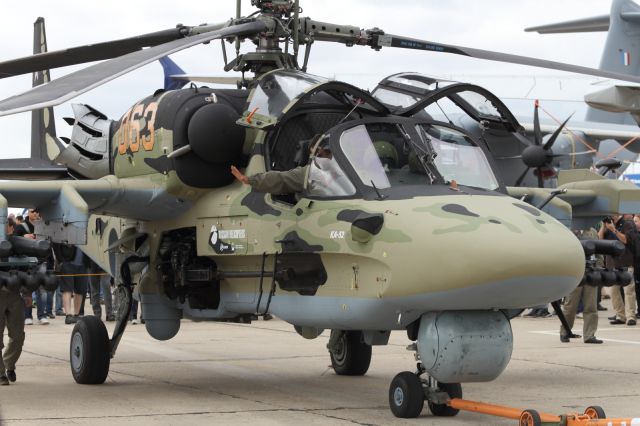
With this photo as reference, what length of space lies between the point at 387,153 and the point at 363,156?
0.84 feet

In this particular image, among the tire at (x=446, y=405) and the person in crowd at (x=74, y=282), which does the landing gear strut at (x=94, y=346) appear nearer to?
the tire at (x=446, y=405)

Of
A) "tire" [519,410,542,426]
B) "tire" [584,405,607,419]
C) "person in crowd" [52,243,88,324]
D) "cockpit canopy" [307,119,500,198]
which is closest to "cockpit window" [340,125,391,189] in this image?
"cockpit canopy" [307,119,500,198]

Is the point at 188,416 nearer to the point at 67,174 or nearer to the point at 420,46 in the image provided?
the point at 420,46

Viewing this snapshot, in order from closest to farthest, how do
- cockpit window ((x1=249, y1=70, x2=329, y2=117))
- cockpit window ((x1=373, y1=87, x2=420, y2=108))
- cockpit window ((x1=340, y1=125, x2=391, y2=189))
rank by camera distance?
cockpit window ((x1=340, y1=125, x2=391, y2=189)) < cockpit window ((x1=249, y1=70, x2=329, y2=117)) < cockpit window ((x1=373, y1=87, x2=420, y2=108))

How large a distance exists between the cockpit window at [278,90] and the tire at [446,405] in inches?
115

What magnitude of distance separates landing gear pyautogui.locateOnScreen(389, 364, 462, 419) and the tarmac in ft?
0.38

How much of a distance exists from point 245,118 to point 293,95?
51cm

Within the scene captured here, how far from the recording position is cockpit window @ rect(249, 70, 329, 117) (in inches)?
383

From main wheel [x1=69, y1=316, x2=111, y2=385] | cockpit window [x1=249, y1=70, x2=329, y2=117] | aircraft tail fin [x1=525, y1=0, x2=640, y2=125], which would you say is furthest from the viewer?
aircraft tail fin [x1=525, y1=0, x2=640, y2=125]

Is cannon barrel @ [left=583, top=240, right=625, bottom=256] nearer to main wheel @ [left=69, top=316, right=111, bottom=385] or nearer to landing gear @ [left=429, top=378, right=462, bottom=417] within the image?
landing gear @ [left=429, top=378, right=462, bottom=417]

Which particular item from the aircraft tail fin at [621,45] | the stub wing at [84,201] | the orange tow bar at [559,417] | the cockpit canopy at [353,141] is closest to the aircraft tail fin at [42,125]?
the stub wing at [84,201]

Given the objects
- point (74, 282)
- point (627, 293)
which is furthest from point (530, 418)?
point (74, 282)

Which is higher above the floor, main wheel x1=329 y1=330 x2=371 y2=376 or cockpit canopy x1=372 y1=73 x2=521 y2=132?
cockpit canopy x1=372 y1=73 x2=521 y2=132

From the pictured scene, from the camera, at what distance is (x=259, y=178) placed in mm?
9383
